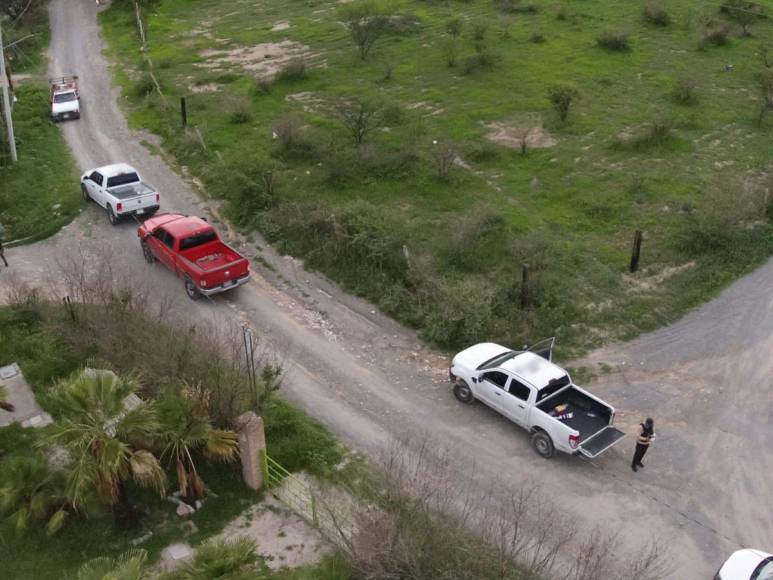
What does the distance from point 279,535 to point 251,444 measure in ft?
5.92

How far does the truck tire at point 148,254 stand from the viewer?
2336 centimetres

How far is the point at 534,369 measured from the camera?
1722cm

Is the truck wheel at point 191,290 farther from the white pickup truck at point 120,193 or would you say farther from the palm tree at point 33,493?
the palm tree at point 33,493

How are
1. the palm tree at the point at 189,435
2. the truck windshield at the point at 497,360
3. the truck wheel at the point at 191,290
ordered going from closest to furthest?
the palm tree at the point at 189,435 → the truck windshield at the point at 497,360 → the truck wheel at the point at 191,290

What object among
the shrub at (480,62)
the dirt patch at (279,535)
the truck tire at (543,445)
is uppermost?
the shrub at (480,62)

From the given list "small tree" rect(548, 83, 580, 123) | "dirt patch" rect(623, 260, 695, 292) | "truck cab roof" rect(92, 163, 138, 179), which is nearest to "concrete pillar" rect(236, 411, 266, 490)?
"dirt patch" rect(623, 260, 695, 292)

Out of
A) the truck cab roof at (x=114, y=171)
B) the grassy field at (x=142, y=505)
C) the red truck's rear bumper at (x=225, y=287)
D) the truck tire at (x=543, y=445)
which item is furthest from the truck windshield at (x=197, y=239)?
the truck tire at (x=543, y=445)

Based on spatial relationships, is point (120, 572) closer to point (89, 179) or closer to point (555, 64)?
point (89, 179)

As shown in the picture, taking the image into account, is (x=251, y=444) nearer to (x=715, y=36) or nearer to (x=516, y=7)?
(x=715, y=36)

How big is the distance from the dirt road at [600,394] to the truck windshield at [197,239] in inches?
55.4

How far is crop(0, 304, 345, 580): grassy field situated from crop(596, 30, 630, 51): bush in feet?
99.3

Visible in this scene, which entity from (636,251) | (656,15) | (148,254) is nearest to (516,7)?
(656,15)

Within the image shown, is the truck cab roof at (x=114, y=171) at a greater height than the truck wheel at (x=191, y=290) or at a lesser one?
greater

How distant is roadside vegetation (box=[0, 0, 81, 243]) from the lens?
26.2 metres
